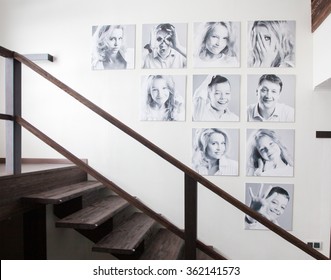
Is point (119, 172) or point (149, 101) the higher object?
point (149, 101)

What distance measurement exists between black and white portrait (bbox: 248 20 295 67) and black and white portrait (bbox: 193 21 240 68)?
160 millimetres

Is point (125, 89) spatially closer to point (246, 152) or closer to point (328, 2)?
point (246, 152)

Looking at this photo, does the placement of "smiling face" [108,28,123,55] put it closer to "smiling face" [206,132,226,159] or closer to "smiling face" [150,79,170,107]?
"smiling face" [150,79,170,107]

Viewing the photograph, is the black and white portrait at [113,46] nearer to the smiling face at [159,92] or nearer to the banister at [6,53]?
the smiling face at [159,92]

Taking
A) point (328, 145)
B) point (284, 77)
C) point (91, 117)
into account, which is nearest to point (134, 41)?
point (91, 117)

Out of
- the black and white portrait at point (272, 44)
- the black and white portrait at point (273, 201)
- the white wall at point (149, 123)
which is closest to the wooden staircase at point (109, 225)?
the white wall at point (149, 123)

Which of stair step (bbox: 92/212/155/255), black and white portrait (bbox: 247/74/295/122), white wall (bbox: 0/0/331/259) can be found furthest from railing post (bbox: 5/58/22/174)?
black and white portrait (bbox: 247/74/295/122)

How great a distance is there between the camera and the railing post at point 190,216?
1.67 meters

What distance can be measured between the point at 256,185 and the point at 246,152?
35 centimetres

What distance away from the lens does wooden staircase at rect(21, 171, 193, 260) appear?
1802 mm

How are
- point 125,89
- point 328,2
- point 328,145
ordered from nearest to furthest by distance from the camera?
point 328,2
point 328,145
point 125,89

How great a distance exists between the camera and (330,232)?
2.69 metres

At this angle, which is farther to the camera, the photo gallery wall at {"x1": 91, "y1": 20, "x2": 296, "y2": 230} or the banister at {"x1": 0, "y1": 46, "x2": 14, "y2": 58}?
the photo gallery wall at {"x1": 91, "y1": 20, "x2": 296, "y2": 230}

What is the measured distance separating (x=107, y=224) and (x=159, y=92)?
142cm
